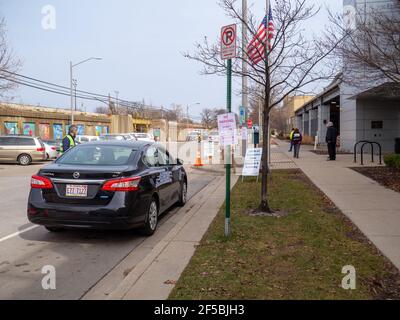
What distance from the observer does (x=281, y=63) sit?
9672mm

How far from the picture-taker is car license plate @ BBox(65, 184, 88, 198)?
19.8 feet

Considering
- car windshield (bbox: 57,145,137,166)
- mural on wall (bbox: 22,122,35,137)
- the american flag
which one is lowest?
car windshield (bbox: 57,145,137,166)

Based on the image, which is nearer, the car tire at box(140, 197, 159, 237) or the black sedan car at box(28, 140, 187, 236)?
the black sedan car at box(28, 140, 187, 236)

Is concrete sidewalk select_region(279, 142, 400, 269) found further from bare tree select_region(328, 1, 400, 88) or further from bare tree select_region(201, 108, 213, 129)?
bare tree select_region(201, 108, 213, 129)

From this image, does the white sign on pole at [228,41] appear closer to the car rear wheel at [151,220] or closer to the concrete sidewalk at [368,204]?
the car rear wheel at [151,220]

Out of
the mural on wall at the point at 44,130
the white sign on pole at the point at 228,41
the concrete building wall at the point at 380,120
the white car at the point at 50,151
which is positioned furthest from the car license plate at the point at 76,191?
the mural on wall at the point at 44,130

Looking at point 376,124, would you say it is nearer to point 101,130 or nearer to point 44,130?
point 44,130

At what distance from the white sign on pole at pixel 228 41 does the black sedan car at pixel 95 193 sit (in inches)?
88.2

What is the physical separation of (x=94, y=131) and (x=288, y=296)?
54.5 m

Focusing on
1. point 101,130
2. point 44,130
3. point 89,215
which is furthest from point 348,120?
point 101,130

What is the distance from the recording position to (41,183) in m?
6.28

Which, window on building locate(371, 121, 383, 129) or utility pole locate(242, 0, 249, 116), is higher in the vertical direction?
utility pole locate(242, 0, 249, 116)

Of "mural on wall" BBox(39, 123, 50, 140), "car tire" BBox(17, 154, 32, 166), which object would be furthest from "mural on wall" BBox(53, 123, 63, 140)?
"car tire" BBox(17, 154, 32, 166)
